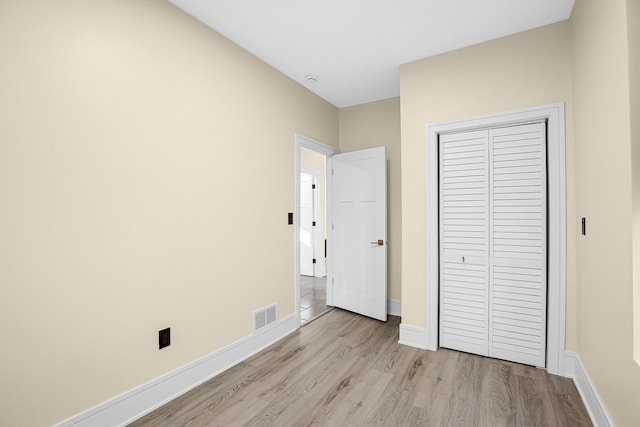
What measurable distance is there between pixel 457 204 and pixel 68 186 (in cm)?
279

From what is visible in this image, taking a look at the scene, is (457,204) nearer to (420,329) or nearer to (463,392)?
(420,329)

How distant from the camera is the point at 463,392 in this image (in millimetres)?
2125

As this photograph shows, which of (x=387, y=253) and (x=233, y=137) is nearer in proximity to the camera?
(x=233, y=137)

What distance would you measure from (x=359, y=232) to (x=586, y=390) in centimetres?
232

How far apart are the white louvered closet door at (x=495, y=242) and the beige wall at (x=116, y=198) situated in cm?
178

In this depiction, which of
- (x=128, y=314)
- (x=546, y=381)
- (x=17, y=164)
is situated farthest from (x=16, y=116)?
(x=546, y=381)

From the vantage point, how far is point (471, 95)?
2609mm

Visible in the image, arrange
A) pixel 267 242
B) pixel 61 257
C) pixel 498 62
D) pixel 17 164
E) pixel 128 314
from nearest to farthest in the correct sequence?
1. pixel 17 164
2. pixel 61 257
3. pixel 128 314
4. pixel 498 62
5. pixel 267 242

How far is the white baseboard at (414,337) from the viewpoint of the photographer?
2793 millimetres

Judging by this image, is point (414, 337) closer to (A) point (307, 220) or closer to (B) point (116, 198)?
(B) point (116, 198)

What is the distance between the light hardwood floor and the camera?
186 centimetres

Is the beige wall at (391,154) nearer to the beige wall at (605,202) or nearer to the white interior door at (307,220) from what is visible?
the beige wall at (605,202)

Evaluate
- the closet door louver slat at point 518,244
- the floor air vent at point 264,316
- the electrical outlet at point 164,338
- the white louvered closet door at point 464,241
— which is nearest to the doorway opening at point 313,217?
the floor air vent at point 264,316

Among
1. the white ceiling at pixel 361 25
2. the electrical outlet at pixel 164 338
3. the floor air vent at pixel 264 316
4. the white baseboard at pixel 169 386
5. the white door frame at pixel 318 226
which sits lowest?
the white baseboard at pixel 169 386
